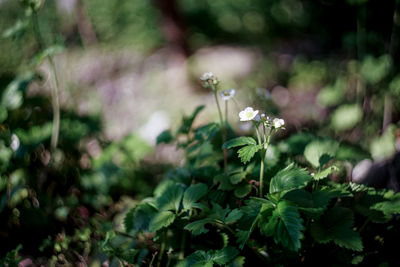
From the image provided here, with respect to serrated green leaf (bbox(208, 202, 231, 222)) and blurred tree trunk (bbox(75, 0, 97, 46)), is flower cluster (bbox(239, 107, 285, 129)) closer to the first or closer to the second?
serrated green leaf (bbox(208, 202, 231, 222))

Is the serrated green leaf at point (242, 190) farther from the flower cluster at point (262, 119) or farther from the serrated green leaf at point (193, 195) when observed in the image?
the flower cluster at point (262, 119)

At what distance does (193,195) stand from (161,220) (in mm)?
147

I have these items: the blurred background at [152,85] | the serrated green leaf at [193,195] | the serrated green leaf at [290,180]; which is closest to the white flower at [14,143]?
the blurred background at [152,85]

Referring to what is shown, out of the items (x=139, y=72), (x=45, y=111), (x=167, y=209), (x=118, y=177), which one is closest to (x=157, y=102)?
(x=139, y=72)

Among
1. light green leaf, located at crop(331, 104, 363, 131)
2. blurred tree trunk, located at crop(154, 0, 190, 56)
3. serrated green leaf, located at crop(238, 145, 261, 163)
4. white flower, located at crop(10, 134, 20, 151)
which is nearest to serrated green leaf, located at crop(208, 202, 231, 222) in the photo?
serrated green leaf, located at crop(238, 145, 261, 163)

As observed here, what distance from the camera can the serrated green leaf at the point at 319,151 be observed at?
45.2 inches

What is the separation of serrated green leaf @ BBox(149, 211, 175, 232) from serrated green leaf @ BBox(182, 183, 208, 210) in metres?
0.07

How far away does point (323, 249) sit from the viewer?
109 centimetres

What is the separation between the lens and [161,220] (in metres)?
1.08

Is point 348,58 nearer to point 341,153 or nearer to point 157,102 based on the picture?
point 157,102

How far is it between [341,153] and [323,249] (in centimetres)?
40

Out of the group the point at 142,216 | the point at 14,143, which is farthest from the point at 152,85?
the point at 142,216

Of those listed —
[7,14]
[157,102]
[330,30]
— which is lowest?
[157,102]

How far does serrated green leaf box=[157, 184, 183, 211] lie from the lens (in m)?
1.15
